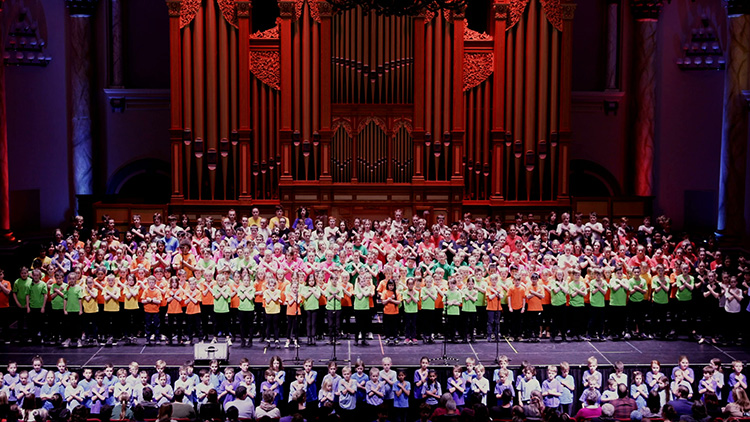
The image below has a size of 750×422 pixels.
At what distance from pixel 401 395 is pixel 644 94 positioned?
1186cm

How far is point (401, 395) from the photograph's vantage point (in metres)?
12.2

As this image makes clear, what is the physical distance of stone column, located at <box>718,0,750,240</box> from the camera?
17.4 m

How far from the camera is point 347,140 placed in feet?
61.8

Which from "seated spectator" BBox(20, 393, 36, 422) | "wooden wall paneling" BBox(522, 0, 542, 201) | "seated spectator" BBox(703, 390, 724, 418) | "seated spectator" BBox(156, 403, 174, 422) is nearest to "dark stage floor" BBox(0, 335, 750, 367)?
"seated spectator" BBox(20, 393, 36, 422)

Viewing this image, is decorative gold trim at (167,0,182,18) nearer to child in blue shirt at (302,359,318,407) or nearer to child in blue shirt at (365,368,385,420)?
child in blue shirt at (302,359,318,407)

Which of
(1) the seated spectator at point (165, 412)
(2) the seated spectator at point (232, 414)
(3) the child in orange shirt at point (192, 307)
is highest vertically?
(3) the child in orange shirt at point (192, 307)

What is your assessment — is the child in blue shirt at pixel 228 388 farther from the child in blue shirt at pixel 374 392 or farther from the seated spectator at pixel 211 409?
the child in blue shirt at pixel 374 392

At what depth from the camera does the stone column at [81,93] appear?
20141 mm

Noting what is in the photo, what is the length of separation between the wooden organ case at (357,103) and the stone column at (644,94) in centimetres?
266

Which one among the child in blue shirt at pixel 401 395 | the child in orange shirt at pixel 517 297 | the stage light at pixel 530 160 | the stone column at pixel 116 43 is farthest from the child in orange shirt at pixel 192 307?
the stone column at pixel 116 43

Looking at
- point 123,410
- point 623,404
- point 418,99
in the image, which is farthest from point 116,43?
point 623,404

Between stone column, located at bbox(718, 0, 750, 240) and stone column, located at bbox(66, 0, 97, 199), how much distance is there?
1451 cm

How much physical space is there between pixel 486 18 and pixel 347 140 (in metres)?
5.05

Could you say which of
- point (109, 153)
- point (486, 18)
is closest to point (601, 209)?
point (486, 18)
